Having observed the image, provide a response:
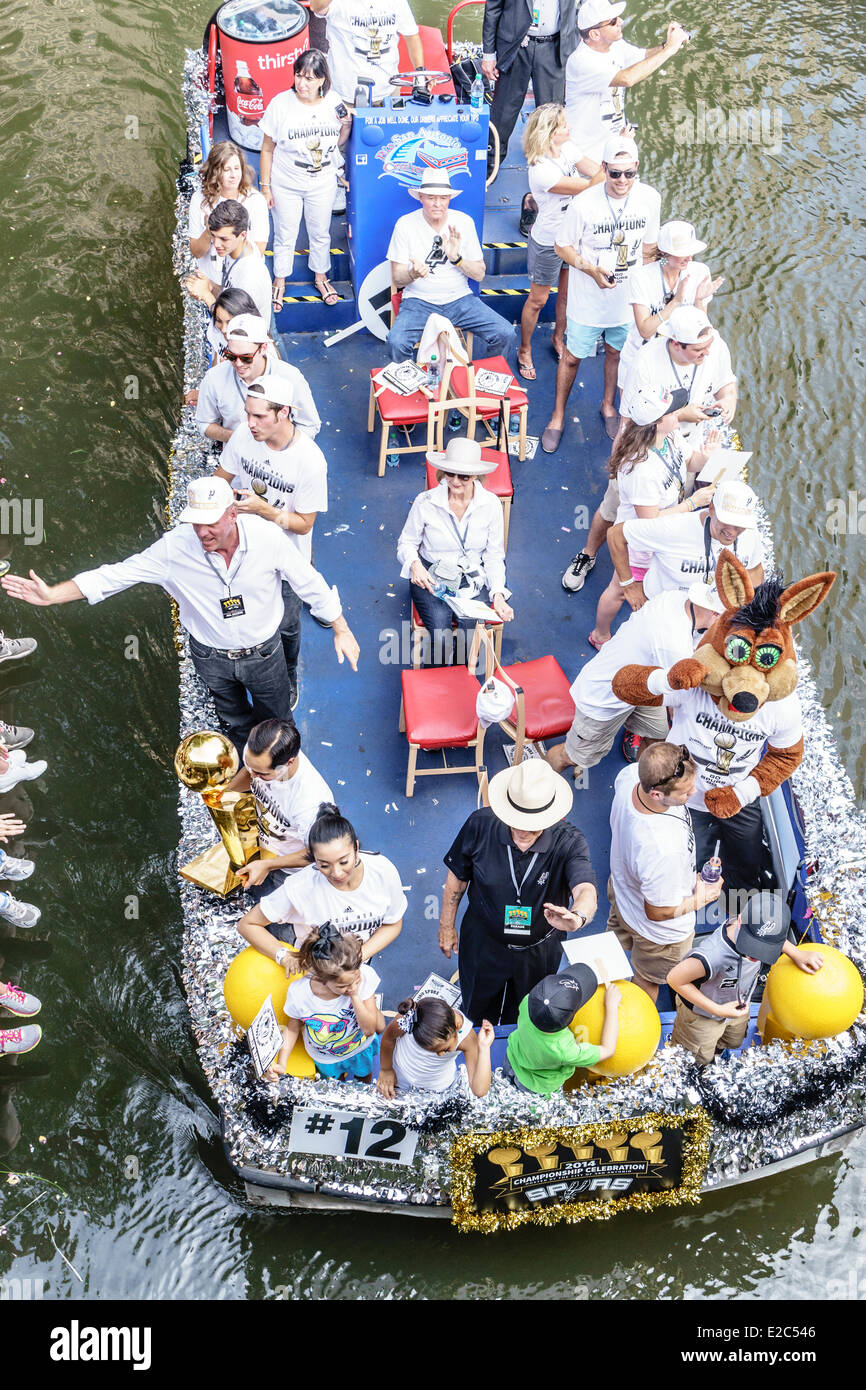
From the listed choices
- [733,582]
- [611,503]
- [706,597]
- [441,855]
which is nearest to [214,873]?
[441,855]

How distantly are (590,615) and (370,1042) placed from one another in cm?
336

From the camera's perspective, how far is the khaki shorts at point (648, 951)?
5.96 metres

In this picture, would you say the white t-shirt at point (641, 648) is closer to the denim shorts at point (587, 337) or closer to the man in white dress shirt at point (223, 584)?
the man in white dress shirt at point (223, 584)

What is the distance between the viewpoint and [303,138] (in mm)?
8648

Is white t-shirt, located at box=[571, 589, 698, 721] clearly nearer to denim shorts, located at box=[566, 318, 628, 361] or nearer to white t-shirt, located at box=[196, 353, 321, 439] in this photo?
white t-shirt, located at box=[196, 353, 321, 439]

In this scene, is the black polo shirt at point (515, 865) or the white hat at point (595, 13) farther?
the white hat at point (595, 13)

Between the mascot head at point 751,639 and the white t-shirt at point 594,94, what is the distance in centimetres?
443

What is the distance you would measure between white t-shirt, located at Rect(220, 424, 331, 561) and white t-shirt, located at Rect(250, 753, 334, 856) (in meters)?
1.71

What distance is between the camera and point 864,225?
38.3ft

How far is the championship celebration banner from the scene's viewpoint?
562 centimetres

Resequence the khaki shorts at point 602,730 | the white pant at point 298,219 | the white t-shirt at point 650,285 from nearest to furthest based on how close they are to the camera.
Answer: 1. the khaki shorts at point 602,730
2. the white t-shirt at point 650,285
3. the white pant at point 298,219

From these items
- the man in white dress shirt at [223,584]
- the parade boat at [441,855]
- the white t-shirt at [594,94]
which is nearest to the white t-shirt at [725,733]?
the parade boat at [441,855]

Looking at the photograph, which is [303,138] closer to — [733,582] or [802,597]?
[733,582]

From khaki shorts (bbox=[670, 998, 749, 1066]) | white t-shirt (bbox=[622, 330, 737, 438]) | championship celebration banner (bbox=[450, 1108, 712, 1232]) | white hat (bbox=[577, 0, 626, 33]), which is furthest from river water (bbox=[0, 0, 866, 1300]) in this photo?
white hat (bbox=[577, 0, 626, 33])
